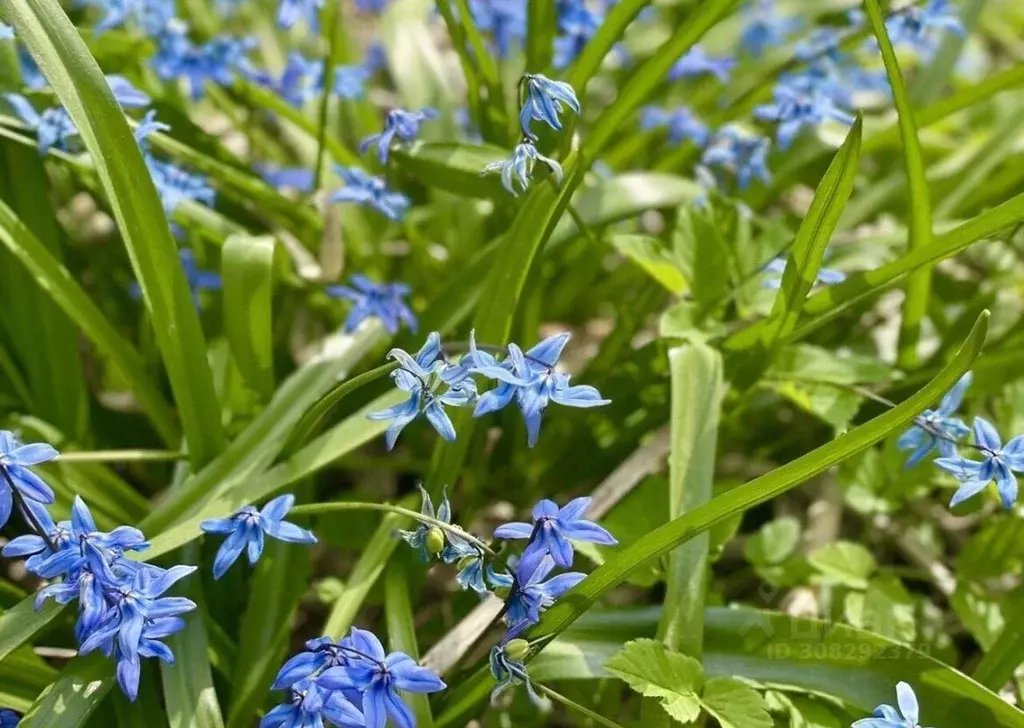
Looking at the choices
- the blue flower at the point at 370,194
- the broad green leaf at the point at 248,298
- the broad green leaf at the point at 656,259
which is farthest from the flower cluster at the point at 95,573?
the broad green leaf at the point at 656,259

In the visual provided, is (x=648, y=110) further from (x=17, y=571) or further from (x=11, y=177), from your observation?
(x=17, y=571)

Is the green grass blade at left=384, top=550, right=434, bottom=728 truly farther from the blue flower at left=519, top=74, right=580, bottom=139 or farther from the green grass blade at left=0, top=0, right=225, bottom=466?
the blue flower at left=519, top=74, right=580, bottom=139

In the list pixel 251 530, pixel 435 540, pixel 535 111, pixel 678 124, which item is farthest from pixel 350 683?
pixel 678 124

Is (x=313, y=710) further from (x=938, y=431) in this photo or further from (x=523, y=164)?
(x=938, y=431)

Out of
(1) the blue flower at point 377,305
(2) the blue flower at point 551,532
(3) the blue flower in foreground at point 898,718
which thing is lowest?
(3) the blue flower in foreground at point 898,718

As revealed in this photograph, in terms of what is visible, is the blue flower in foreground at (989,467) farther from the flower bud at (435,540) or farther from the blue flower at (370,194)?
the blue flower at (370,194)

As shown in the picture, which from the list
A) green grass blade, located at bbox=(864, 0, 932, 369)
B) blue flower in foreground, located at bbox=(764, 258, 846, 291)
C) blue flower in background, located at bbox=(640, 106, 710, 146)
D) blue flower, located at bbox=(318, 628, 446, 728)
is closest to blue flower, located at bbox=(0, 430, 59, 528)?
blue flower, located at bbox=(318, 628, 446, 728)

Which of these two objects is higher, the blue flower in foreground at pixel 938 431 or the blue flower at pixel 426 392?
the blue flower in foreground at pixel 938 431
